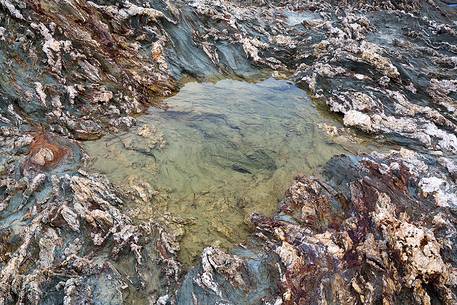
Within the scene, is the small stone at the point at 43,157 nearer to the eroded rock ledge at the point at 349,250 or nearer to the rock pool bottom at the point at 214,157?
the rock pool bottom at the point at 214,157

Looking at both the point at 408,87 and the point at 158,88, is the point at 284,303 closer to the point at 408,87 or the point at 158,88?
the point at 158,88

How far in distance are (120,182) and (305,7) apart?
17477mm

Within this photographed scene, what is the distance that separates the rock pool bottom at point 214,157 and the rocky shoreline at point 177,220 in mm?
400

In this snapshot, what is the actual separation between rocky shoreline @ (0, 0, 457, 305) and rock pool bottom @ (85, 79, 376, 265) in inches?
15.7

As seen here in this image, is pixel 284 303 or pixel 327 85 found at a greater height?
pixel 327 85

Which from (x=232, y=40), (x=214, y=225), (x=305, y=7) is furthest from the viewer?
(x=305, y=7)

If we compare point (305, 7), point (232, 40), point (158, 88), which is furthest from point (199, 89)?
point (305, 7)

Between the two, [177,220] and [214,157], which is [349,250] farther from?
[214,157]

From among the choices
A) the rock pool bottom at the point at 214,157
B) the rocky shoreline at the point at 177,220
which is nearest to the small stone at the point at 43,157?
the rocky shoreline at the point at 177,220

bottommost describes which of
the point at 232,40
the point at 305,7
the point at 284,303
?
the point at 284,303

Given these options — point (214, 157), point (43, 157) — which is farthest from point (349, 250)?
point (43, 157)

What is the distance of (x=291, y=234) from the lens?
7391 millimetres

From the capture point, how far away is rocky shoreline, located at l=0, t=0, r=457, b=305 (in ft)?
20.8

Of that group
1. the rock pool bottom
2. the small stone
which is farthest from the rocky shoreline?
the rock pool bottom
